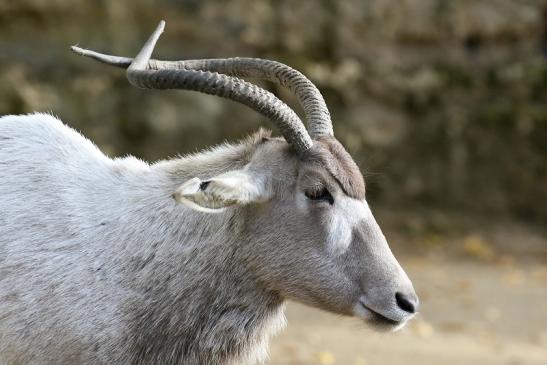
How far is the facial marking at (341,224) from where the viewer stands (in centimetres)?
462

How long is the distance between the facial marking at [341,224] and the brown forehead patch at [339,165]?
6 centimetres

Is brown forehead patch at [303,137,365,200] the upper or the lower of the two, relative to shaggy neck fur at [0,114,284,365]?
upper

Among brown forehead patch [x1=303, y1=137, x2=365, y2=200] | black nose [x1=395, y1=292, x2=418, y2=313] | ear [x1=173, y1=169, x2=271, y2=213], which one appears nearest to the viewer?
ear [x1=173, y1=169, x2=271, y2=213]

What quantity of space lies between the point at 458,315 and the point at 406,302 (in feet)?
17.5

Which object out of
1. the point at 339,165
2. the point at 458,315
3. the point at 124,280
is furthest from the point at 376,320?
the point at 458,315

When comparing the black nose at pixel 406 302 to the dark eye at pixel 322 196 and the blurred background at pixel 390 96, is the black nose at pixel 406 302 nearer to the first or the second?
the dark eye at pixel 322 196

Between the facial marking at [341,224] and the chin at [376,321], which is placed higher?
the facial marking at [341,224]

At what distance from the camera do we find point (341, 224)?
15.2 ft

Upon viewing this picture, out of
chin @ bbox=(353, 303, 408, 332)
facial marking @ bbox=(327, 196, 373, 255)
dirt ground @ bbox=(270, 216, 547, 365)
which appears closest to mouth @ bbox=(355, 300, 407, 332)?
chin @ bbox=(353, 303, 408, 332)

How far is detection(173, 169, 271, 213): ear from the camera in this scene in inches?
171

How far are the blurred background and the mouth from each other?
6260 millimetres

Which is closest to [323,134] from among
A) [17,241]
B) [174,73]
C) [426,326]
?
[174,73]

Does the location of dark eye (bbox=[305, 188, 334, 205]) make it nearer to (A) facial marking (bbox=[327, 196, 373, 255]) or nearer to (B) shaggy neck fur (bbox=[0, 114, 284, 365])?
(A) facial marking (bbox=[327, 196, 373, 255])

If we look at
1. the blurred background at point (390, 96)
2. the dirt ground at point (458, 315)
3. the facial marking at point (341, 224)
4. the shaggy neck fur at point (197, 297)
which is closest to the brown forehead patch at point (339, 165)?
the facial marking at point (341, 224)
